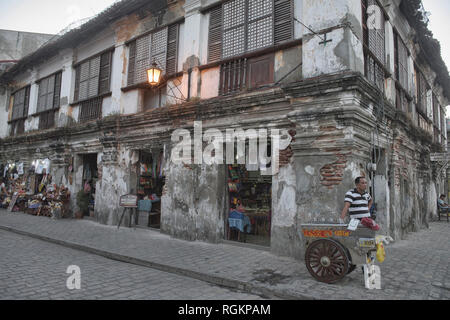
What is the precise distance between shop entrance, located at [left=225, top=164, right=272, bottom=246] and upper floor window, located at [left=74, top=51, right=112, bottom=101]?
6.47 meters

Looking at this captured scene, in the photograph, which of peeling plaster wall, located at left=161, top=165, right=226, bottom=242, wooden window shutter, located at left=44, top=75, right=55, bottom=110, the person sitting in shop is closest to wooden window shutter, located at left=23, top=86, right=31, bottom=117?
wooden window shutter, located at left=44, top=75, right=55, bottom=110

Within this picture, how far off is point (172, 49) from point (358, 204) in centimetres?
726

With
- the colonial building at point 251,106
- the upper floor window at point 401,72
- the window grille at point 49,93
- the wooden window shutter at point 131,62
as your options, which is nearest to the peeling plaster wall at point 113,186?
the colonial building at point 251,106

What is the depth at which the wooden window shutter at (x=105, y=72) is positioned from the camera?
11.4 m

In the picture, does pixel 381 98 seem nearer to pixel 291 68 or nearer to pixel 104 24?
pixel 291 68

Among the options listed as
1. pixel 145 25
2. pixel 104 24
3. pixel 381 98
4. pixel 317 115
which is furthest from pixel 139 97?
pixel 381 98

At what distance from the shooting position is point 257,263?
584 centimetres

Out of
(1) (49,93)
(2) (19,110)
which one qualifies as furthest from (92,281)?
(2) (19,110)

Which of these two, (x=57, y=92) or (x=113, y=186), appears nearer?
(x=113, y=186)

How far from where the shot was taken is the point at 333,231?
4.77 metres

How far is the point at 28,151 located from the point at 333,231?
1529 centimetres

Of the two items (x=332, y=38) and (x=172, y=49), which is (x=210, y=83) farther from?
(x=332, y=38)

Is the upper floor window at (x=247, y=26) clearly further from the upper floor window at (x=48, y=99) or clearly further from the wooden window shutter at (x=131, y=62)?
the upper floor window at (x=48, y=99)
